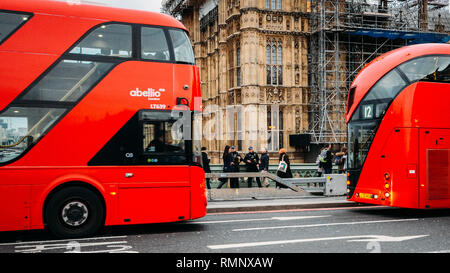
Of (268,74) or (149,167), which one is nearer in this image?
(149,167)

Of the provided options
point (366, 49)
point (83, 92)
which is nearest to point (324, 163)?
point (83, 92)

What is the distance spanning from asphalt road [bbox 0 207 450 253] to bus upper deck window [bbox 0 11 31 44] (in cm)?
373

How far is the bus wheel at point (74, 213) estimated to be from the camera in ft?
27.8

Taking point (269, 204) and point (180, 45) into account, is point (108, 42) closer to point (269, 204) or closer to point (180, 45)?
point (180, 45)

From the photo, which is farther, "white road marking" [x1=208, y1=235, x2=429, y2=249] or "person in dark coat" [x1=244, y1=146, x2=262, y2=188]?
"person in dark coat" [x1=244, y1=146, x2=262, y2=188]

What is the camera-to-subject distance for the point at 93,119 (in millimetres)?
8797

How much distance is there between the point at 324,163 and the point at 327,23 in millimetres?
16696

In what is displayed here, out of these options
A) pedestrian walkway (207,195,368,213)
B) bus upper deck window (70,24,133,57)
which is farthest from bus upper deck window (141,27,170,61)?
pedestrian walkway (207,195,368,213)

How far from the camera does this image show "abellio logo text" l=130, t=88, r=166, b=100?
9086 millimetres

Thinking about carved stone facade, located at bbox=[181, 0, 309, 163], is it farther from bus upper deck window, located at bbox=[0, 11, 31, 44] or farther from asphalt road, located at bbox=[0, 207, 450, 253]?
bus upper deck window, located at bbox=[0, 11, 31, 44]

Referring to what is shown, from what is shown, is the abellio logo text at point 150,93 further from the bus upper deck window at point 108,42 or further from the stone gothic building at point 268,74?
the stone gothic building at point 268,74

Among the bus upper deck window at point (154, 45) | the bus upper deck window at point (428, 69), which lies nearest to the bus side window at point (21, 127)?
the bus upper deck window at point (154, 45)

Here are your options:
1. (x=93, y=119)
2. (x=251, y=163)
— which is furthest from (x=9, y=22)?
(x=251, y=163)

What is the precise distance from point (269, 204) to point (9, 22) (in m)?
8.35
